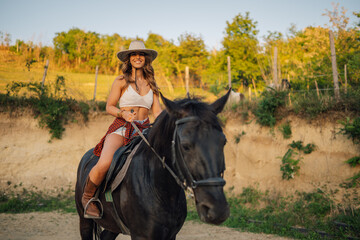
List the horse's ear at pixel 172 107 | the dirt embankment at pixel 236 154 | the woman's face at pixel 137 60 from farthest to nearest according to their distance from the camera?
the dirt embankment at pixel 236 154
the woman's face at pixel 137 60
the horse's ear at pixel 172 107

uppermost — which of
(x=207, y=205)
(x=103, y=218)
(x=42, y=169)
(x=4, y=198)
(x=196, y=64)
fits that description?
(x=196, y=64)

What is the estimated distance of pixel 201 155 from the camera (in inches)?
75.6

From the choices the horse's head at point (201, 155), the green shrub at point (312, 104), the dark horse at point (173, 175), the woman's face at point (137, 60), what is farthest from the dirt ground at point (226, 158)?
the horse's head at point (201, 155)

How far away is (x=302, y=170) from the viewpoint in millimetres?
8148

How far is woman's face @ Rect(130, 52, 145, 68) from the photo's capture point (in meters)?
3.42

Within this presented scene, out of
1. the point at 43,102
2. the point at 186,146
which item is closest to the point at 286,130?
the point at 186,146

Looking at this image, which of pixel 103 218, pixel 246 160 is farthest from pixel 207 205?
pixel 246 160

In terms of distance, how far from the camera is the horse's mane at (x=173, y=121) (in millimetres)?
2102

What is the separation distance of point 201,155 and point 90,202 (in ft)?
6.35

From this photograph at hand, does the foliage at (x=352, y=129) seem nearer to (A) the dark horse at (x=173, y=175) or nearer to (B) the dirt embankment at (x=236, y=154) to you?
(B) the dirt embankment at (x=236, y=154)

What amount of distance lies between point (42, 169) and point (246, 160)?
8.17 metres

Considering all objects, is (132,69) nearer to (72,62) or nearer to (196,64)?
(196,64)

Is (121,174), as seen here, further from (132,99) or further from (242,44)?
(242,44)

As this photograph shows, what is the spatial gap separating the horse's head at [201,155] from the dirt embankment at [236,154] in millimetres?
6750
